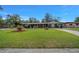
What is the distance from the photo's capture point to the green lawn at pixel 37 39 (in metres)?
5.61

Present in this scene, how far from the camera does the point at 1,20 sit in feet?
18.2

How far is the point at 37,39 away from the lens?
5641 millimetres

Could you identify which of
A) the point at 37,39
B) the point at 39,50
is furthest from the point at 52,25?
the point at 39,50

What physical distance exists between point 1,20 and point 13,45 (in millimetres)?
751

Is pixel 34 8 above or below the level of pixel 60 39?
above

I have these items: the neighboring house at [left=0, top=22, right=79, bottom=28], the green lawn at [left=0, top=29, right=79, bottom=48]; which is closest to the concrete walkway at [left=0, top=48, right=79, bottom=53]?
the green lawn at [left=0, top=29, right=79, bottom=48]

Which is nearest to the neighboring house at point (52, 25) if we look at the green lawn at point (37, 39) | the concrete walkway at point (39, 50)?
the green lawn at point (37, 39)

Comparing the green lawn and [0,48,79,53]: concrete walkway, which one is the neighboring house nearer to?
the green lawn

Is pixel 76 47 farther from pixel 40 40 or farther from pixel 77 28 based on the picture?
pixel 40 40

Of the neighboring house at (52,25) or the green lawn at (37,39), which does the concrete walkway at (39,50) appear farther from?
the neighboring house at (52,25)

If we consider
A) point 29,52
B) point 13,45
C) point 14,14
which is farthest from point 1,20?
point 29,52

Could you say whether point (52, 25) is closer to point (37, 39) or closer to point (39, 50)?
point (37, 39)

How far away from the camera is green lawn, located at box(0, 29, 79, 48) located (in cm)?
561
